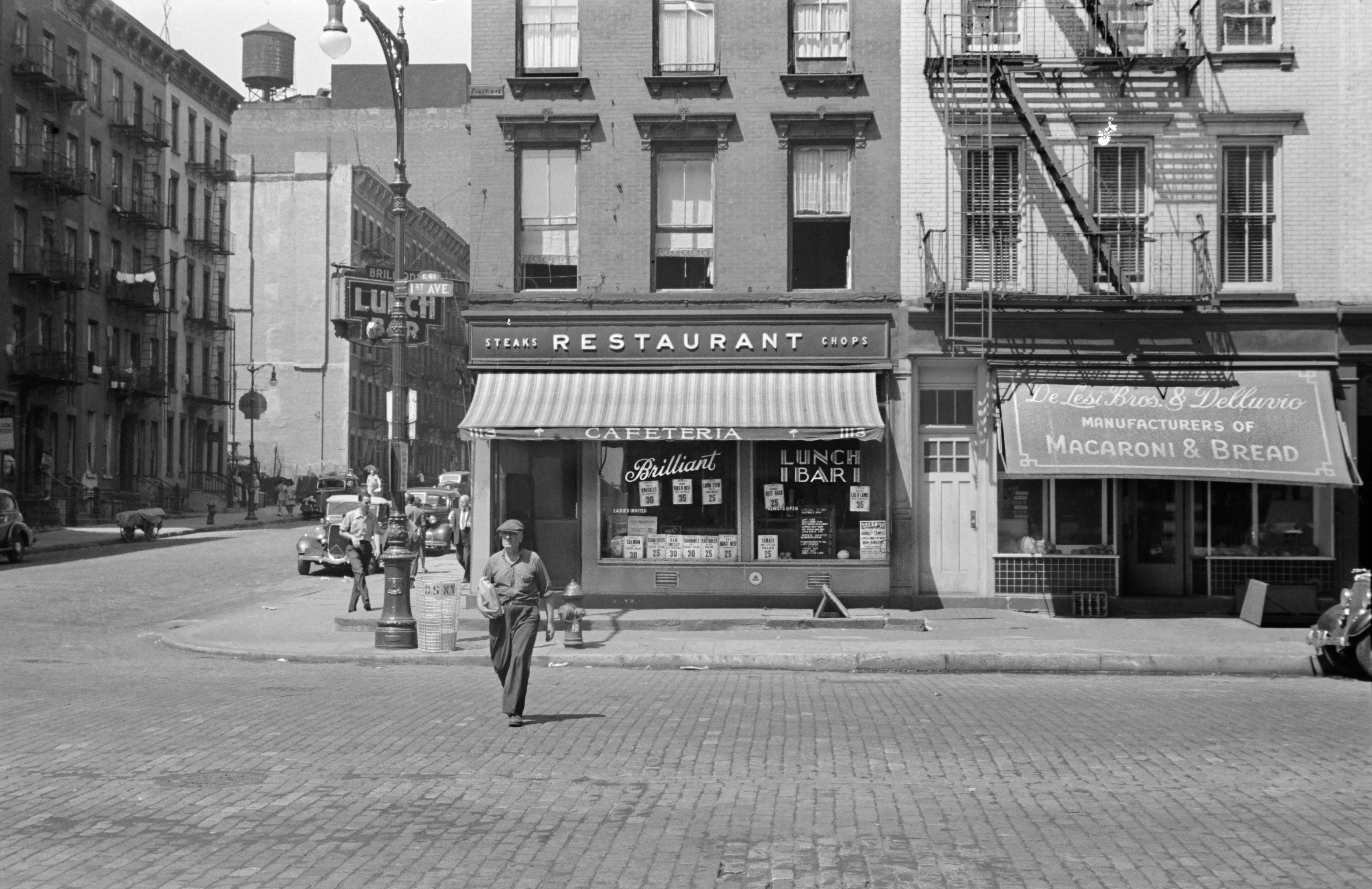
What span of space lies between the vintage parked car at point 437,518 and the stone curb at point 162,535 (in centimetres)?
842

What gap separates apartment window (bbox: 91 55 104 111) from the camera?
57.8 m

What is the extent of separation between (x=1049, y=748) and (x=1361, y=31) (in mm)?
15557

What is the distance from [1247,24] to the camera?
883 inches

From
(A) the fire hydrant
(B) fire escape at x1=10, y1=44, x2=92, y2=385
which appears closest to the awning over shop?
(A) the fire hydrant

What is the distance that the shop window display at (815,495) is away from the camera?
72.9ft

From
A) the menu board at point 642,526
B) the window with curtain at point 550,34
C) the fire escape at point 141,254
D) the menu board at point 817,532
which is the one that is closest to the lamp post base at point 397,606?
the menu board at point 642,526

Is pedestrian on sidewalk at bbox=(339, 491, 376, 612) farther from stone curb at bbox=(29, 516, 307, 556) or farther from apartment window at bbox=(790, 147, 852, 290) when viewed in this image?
stone curb at bbox=(29, 516, 307, 556)

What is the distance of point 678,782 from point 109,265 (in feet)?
182

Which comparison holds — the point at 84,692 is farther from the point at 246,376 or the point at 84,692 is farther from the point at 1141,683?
the point at 246,376

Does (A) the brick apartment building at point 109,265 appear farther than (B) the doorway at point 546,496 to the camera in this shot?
Yes

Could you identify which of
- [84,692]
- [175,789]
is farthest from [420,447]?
[175,789]

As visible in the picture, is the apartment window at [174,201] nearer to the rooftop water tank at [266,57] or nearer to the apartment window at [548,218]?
the rooftop water tank at [266,57]

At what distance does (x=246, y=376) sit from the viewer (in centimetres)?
7938

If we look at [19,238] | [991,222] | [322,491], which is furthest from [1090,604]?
[322,491]
